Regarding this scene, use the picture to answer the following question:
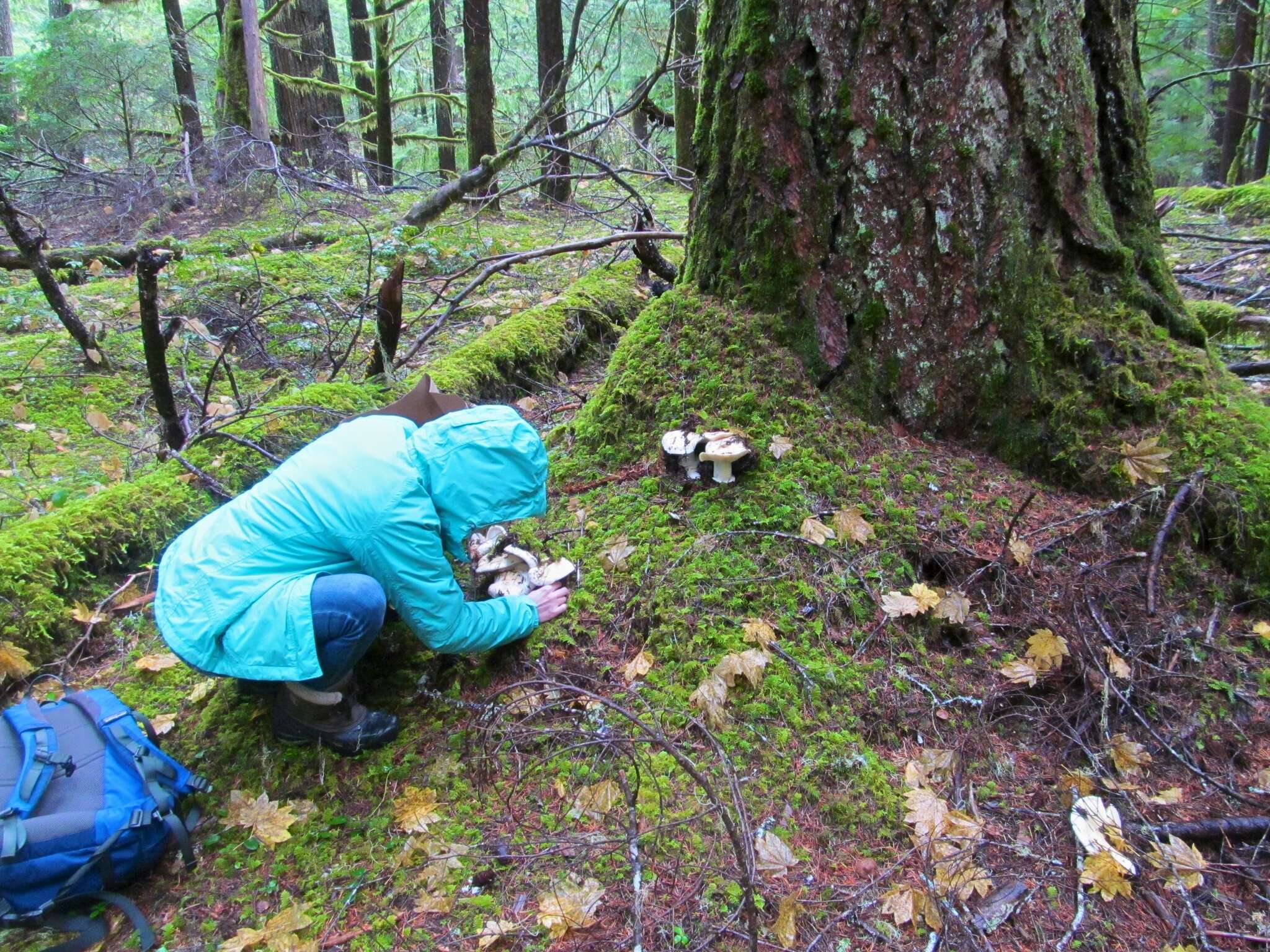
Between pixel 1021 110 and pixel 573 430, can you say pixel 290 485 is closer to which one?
pixel 573 430

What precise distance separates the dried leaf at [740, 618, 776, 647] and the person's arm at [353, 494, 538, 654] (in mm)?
866

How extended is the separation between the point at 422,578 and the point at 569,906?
39.5 inches

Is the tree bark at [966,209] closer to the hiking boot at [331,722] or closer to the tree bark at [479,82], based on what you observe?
the hiking boot at [331,722]

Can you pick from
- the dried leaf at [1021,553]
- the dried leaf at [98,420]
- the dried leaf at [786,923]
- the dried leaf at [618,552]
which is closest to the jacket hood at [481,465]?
the dried leaf at [618,552]

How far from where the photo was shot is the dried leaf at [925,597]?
246 centimetres

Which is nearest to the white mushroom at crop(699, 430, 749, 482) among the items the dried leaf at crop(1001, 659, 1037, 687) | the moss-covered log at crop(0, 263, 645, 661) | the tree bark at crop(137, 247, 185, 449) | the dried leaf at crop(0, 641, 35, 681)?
the dried leaf at crop(1001, 659, 1037, 687)

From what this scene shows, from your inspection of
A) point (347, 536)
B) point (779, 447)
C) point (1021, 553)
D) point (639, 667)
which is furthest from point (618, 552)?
point (1021, 553)

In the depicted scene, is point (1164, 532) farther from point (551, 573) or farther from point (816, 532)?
point (551, 573)

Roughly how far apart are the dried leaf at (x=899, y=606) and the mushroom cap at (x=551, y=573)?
1.14 m

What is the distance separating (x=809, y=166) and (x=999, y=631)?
1918 mm

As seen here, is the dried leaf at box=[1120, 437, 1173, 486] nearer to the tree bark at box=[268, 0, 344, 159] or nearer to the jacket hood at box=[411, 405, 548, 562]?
the jacket hood at box=[411, 405, 548, 562]

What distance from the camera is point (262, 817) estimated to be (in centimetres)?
220

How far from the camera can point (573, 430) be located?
3.57 meters

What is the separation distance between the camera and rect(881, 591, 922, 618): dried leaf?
8.03 feet
